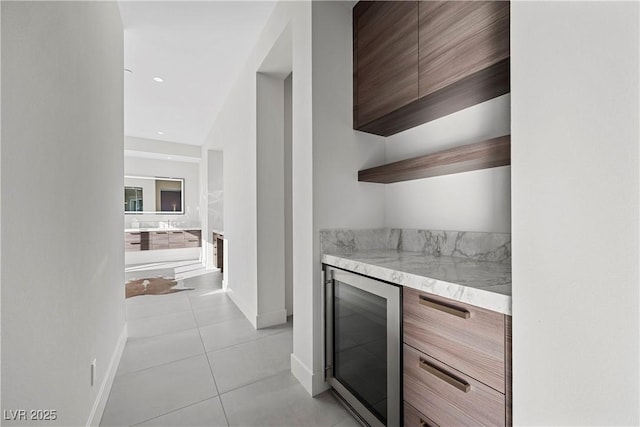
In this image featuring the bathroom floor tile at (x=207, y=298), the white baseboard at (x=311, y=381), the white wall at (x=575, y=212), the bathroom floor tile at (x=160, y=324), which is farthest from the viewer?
the bathroom floor tile at (x=207, y=298)

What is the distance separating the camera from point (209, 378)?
1886 mm

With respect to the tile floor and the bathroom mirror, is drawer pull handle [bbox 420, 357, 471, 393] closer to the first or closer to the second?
the tile floor

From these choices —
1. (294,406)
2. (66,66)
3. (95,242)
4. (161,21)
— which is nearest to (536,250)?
(294,406)

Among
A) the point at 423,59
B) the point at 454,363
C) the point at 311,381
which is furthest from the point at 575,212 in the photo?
the point at 311,381

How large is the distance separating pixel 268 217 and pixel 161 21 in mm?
1940

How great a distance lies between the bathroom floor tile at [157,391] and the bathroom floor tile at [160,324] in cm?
70

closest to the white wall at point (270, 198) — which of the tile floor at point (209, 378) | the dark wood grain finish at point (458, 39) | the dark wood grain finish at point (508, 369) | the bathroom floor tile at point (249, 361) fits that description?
the tile floor at point (209, 378)

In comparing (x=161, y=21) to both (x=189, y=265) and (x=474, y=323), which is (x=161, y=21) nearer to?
(x=474, y=323)

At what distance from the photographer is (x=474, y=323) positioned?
0.93 m

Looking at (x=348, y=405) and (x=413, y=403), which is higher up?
(x=413, y=403)

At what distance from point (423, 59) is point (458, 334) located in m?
1.32

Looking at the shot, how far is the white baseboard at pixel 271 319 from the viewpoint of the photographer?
8.98 feet

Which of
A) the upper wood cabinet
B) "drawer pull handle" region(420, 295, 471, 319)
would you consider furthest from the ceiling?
"drawer pull handle" region(420, 295, 471, 319)

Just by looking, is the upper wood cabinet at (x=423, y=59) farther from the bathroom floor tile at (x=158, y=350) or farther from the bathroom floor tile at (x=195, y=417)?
the bathroom floor tile at (x=158, y=350)
